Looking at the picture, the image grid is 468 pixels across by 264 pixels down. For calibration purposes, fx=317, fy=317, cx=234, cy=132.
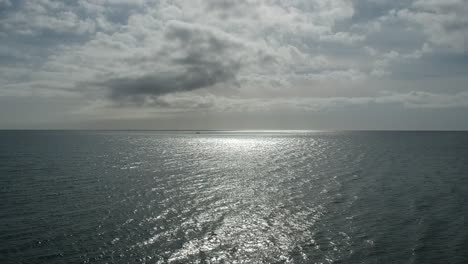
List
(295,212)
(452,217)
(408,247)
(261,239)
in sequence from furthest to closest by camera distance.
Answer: (295,212), (452,217), (261,239), (408,247)

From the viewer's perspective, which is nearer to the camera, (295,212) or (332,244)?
(332,244)

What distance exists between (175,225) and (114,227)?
6211 millimetres

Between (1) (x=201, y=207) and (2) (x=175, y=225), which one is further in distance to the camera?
(1) (x=201, y=207)

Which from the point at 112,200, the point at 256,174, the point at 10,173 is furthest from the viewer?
the point at 256,174

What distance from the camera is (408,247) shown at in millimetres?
27797

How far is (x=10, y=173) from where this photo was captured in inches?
2574

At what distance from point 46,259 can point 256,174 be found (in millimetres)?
51841

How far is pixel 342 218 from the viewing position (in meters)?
36.5

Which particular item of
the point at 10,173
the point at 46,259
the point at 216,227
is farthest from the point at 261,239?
the point at 10,173

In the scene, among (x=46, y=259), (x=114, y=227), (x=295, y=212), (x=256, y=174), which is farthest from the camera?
→ (x=256, y=174)

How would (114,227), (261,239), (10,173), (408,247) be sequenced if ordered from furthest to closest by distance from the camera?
1. (10,173)
2. (114,227)
3. (261,239)
4. (408,247)

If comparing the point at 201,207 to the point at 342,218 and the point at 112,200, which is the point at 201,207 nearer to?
the point at 112,200

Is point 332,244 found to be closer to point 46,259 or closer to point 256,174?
point 46,259

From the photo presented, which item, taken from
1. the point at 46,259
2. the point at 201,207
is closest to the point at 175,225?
the point at 201,207
